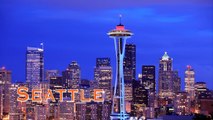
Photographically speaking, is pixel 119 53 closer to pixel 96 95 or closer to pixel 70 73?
pixel 96 95

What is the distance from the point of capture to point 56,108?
59.5 meters

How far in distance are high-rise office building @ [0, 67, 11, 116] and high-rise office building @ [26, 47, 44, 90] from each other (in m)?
2.70

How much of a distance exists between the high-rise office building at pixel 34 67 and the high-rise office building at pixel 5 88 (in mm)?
2699

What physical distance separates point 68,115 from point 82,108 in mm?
2138

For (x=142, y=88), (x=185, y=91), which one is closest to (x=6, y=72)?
(x=142, y=88)

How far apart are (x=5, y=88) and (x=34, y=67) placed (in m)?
10.4

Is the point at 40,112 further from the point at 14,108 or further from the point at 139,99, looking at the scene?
the point at 139,99

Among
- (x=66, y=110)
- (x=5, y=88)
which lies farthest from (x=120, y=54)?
(x=5, y=88)

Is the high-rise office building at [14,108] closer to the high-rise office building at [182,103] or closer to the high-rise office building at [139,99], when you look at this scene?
the high-rise office building at [139,99]

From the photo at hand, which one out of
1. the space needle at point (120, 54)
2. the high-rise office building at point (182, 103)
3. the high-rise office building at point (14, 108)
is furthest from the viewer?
the high-rise office building at point (14, 108)

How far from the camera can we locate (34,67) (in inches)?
2926

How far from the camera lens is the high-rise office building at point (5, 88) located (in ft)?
202

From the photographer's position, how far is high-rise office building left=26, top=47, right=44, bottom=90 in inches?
2699

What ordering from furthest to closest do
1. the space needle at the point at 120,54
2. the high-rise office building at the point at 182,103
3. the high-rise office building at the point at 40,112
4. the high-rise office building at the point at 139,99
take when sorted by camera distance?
the high-rise office building at the point at 139,99 < the high-rise office building at the point at 40,112 < the high-rise office building at the point at 182,103 < the space needle at the point at 120,54
